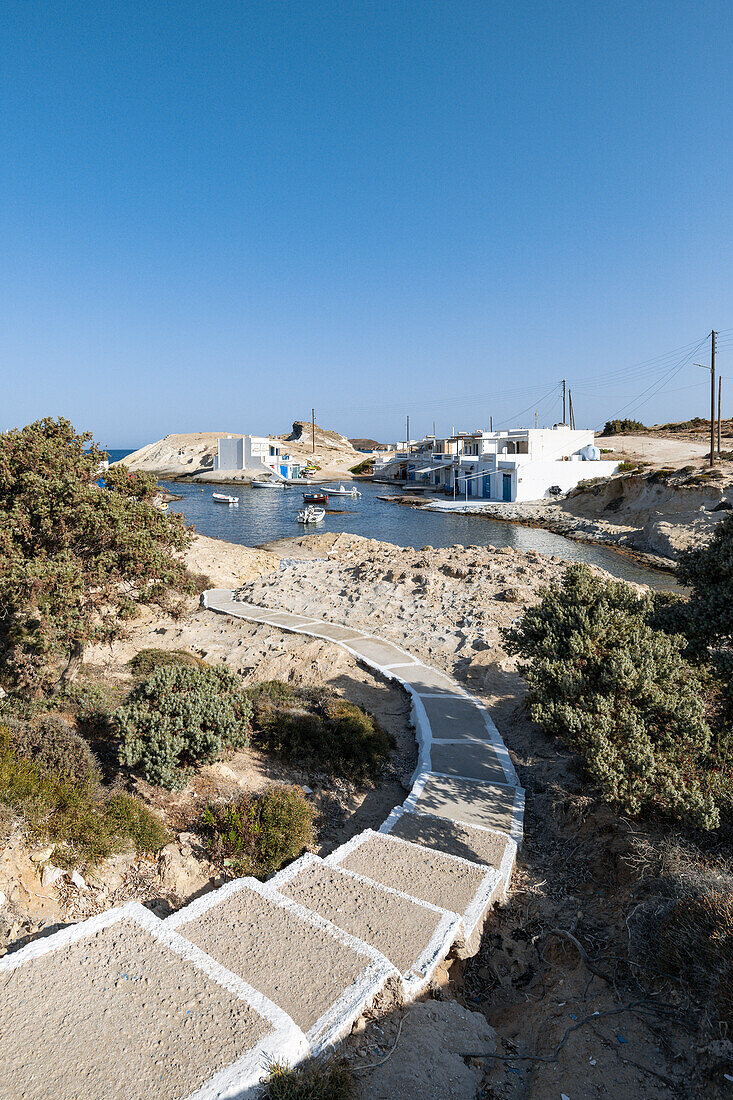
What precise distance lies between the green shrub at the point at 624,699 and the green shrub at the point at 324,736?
351cm

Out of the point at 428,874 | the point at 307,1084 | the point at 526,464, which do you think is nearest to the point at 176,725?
the point at 428,874

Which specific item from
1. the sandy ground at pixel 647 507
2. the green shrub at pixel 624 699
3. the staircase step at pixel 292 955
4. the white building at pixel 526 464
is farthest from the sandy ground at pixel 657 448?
the staircase step at pixel 292 955

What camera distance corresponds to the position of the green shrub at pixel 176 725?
8.58 meters

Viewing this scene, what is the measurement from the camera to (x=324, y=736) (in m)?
10.9

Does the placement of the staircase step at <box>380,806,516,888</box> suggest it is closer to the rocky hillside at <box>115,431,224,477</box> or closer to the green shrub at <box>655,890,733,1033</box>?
the green shrub at <box>655,890,733,1033</box>

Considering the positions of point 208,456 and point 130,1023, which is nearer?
point 130,1023

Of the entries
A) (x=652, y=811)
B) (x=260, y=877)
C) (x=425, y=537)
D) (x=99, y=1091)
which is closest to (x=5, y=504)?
(x=260, y=877)

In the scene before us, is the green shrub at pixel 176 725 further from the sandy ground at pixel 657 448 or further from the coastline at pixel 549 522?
the sandy ground at pixel 657 448

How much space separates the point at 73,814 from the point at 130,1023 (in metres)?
3.38

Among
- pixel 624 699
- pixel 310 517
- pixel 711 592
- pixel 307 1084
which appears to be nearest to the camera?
pixel 307 1084

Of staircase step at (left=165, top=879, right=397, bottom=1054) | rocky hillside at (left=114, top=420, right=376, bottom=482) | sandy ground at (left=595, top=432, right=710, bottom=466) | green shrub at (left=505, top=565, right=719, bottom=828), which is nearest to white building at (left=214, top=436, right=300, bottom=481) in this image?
rocky hillside at (left=114, top=420, right=376, bottom=482)

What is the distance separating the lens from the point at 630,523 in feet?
164

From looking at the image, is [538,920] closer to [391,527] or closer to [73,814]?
[73,814]

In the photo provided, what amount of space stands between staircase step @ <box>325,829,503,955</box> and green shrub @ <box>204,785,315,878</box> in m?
0.82
